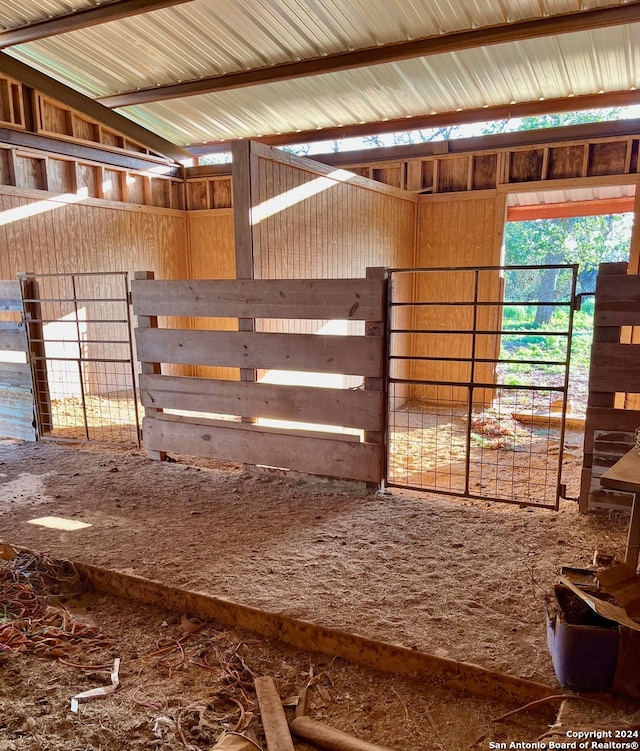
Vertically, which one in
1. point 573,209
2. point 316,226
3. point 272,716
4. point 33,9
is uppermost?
point 33,9

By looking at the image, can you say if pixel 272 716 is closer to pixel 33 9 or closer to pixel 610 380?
pixel 610 380

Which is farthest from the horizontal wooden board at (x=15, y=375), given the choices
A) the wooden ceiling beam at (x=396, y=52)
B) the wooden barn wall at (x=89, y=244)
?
the wooden ceiling beam at (x=396, y=52)

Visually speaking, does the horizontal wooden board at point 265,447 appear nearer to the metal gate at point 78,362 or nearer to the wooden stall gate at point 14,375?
the metal gate at point 78,362

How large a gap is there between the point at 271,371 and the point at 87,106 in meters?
5.52

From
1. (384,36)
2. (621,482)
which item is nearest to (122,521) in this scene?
(621,482)

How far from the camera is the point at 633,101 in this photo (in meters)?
6.34

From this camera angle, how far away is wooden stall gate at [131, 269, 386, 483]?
3873 millimetres

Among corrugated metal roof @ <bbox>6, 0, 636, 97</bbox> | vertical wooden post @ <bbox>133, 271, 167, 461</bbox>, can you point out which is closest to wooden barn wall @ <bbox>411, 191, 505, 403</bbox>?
corrugated metal roof @ <bbox>6, 0, 636, 97</bbox>

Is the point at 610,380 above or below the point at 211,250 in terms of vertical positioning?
below

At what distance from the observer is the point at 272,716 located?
198cm

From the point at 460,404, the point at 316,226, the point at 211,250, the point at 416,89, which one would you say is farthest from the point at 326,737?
the point at 211,250

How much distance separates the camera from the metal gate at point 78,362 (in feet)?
18.2

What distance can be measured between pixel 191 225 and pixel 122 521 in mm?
7195

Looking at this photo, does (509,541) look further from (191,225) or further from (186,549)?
(191,225)
